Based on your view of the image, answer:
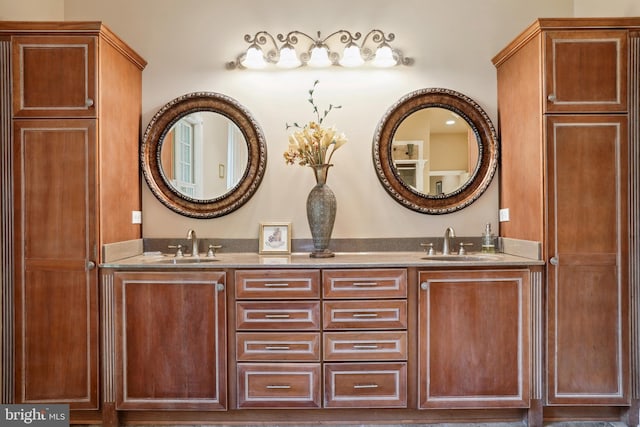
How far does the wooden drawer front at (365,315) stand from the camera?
2252mm

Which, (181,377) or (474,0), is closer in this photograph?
(181,377)

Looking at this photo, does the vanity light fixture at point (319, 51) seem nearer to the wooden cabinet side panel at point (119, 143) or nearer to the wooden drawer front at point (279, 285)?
the wooden cabinet side panel at point (119, 143)

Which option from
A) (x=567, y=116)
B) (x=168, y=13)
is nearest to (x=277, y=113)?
(x=168, y=13)

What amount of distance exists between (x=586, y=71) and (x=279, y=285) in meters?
2.07

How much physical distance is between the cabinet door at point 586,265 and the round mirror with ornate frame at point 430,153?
588 millimetres

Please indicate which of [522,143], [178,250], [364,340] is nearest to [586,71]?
[522,143]

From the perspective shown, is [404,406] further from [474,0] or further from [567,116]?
[474,0]

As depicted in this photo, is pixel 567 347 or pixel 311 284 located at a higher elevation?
pixel 311 284

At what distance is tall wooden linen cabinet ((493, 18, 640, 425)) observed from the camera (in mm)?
2213

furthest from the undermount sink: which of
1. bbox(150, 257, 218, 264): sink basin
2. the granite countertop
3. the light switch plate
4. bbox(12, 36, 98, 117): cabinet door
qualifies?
bbox(12, 36, 98, 117): cabinet door

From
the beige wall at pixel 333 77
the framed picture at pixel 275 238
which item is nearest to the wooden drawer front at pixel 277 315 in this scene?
the framed picture at pixel 275 238

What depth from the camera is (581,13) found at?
279 cm

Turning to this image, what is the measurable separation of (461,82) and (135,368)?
275 cm

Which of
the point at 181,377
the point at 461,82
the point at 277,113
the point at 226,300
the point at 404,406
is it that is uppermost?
the point at 461,82
